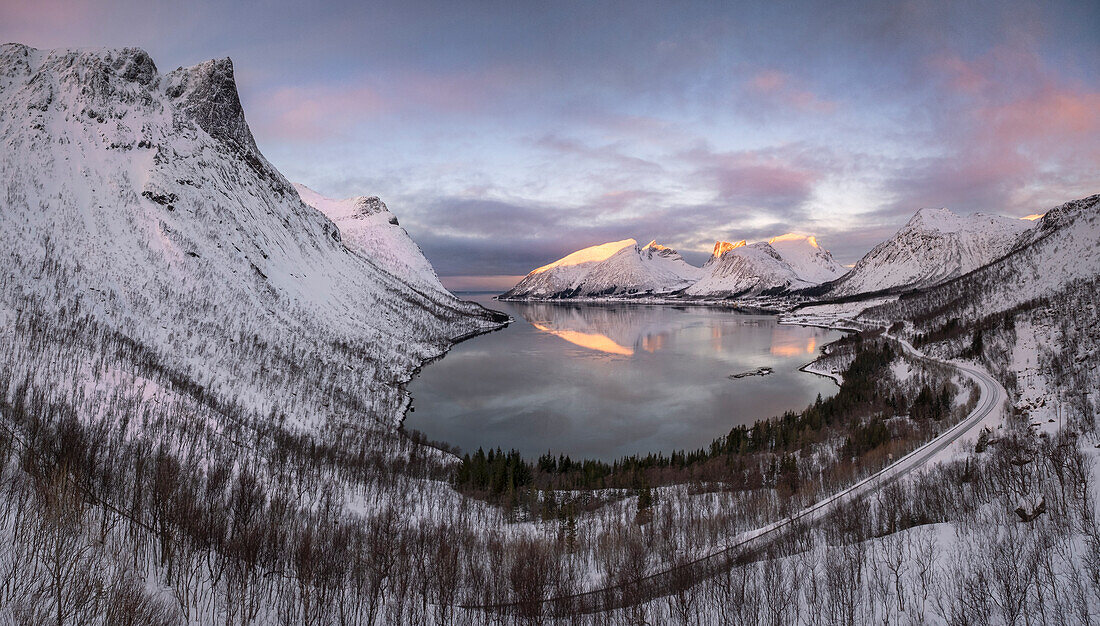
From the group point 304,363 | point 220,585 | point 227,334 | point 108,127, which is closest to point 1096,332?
point 220,585

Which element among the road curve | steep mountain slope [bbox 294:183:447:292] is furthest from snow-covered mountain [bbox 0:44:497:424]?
steep mountain slope [bbox 294:183:447:292]

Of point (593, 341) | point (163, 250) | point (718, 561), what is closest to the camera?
point (718, 561)

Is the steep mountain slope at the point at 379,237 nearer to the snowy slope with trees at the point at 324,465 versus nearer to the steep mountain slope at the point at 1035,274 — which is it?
the snowy slope with trees at the point at 324,465

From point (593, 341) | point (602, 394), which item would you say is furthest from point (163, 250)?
point (593, 341)

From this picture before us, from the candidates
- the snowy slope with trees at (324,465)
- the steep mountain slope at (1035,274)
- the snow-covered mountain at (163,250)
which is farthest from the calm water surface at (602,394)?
the steep mountain slope at (1035,274)

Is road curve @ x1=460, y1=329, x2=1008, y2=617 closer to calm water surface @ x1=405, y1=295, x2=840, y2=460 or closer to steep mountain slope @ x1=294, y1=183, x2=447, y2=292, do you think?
calm water surface @ x1=405, y1=295, x2=840, y2=460

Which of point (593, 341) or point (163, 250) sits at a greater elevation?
point (163, 250)

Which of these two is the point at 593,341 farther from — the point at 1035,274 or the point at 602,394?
the point at 1035,274
